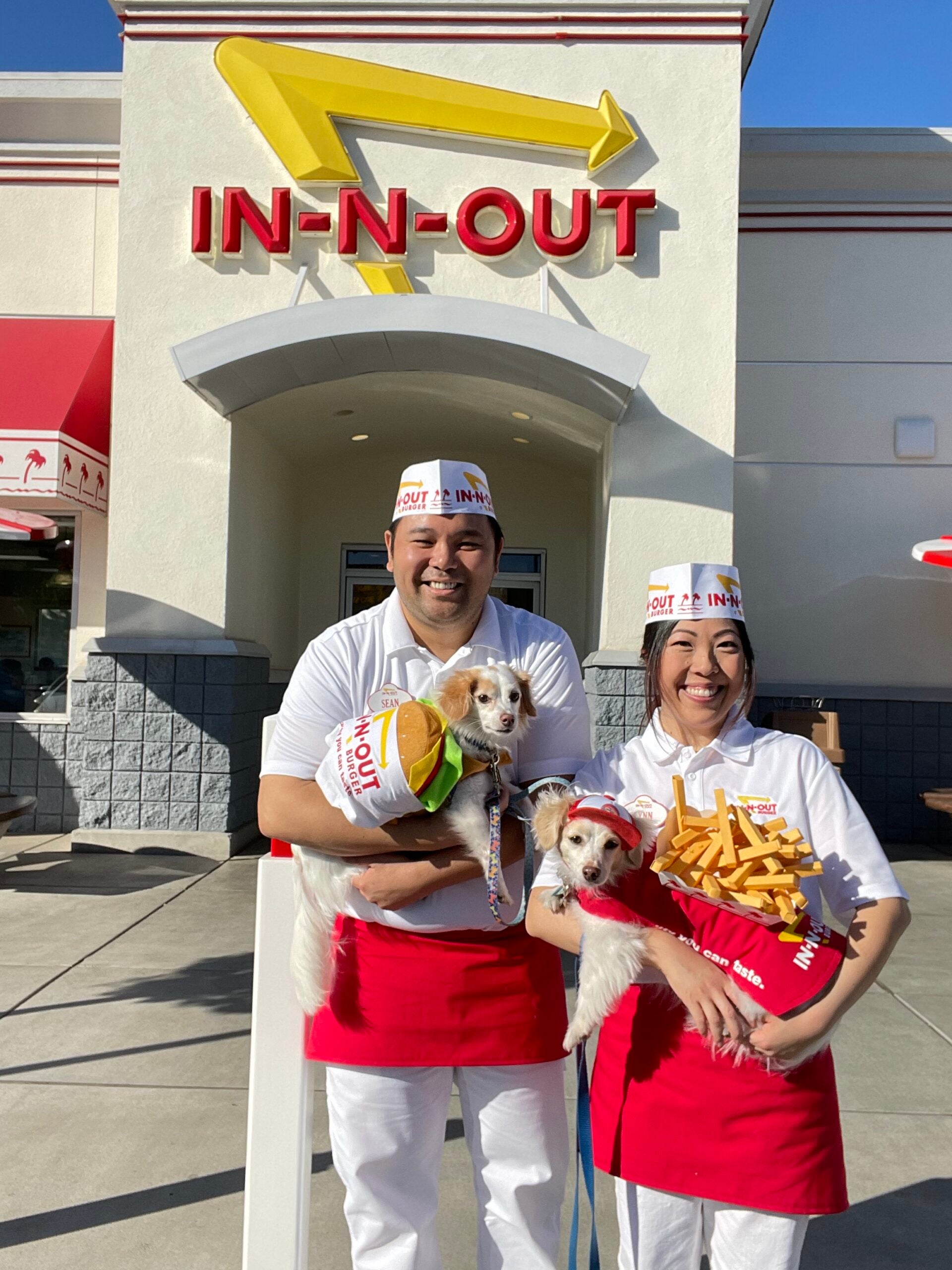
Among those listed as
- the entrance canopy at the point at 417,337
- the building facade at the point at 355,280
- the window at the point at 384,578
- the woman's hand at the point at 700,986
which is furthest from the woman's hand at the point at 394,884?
the window at the point at 384,578

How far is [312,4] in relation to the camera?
332 inches

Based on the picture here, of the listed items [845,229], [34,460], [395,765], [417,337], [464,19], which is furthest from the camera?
[845,229]

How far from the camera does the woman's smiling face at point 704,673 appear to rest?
6.70 feet

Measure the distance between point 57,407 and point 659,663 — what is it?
24.4ft

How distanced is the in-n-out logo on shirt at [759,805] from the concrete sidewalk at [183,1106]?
1.75 m

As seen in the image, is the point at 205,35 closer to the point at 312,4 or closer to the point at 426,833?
the point at 312,4

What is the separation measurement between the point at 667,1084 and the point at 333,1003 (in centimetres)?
69

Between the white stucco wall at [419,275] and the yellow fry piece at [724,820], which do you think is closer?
the yellow fry piece at [724,820]

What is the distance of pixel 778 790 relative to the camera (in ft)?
6.52

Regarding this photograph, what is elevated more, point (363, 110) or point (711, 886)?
point (363, 110)

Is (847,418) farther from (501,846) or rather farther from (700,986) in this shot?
(700,986)

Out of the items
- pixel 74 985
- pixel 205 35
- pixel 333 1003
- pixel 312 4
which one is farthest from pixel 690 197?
pixel 333 1003

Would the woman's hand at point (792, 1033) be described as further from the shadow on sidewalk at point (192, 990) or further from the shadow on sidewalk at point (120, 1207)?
the shadow on sidewalk at point (192, 990)

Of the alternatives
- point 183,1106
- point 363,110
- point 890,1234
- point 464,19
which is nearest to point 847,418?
point 464,19
